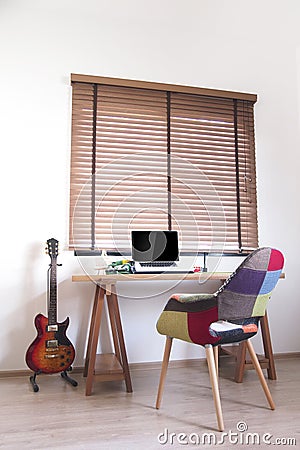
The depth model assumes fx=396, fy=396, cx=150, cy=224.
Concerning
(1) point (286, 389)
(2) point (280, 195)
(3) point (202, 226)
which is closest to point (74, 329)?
(3) point (202, 226)

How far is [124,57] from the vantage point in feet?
9.57

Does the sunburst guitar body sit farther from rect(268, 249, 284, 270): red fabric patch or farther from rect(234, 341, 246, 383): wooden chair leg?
rect(268, 249, 284, 270): red fabric patch

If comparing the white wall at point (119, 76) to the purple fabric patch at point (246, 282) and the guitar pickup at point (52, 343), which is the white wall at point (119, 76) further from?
the purple fabric patch at point (246, 282)

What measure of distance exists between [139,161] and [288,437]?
194cm

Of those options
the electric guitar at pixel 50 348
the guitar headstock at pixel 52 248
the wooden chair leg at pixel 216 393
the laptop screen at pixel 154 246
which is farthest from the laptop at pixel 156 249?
the wooden chair leg at pixel 216 393

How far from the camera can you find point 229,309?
169cm

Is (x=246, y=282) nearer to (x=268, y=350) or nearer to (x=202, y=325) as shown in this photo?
(x=202, y=325)

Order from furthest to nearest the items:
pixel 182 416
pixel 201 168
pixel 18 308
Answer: pixel 201 168, pixel 18 308, pixel 182 416

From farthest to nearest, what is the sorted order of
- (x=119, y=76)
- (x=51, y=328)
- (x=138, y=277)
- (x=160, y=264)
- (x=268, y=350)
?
1. (x=119, y=76)
2. (x=160, y=264)
3. (x=268, y=350)
4. (x=51, y=328)
5. (x=138, y=277)

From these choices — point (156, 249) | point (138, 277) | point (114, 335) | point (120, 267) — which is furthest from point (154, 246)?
point (114, 335)

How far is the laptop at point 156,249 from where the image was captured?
2.58m

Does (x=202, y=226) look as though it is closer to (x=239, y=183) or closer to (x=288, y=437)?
(x=239, y=183)

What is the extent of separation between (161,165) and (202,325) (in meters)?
1.49

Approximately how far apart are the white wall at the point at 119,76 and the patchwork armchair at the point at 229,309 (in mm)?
1025
